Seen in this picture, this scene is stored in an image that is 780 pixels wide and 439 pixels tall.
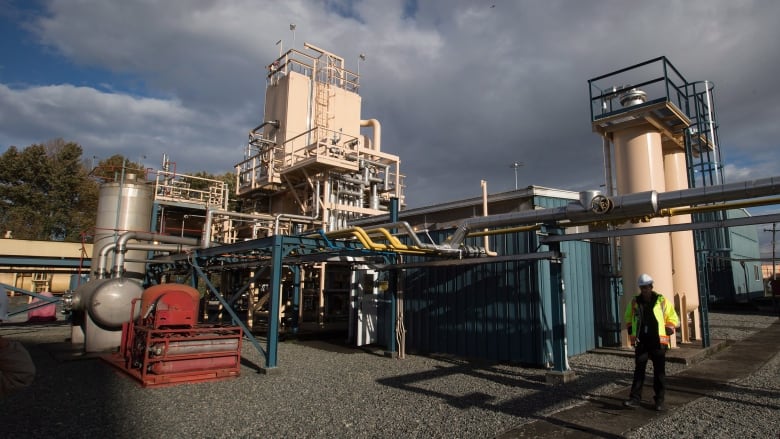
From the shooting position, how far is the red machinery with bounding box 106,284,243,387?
873 centimetres

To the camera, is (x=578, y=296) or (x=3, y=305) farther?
(x=578, y=296)

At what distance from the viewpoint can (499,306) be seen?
10961 mm

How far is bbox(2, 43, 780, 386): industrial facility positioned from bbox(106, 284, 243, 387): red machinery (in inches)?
1.2

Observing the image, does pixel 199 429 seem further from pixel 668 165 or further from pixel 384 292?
pixel 668 165

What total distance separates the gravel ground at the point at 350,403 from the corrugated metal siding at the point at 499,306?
634 millimetres

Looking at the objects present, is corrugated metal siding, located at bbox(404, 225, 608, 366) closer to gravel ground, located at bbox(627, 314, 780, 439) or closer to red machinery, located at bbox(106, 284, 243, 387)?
gravel ground, located at bbox(627, 314, 780, 439)

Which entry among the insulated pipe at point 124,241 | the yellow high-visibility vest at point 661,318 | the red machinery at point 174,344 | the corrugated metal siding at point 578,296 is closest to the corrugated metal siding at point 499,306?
the corrugated metal siding at point 578,296

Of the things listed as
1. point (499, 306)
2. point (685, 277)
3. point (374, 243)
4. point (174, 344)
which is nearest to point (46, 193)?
point (174, 344)

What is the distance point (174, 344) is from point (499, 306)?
7041mm

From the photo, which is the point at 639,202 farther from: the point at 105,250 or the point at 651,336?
the point at 105,250

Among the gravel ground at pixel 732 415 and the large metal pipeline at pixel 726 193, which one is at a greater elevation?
the large metal pipeline at pixel 726 193

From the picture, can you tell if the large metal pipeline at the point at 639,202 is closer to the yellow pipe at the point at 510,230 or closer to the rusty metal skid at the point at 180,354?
the yellow pipe at the point at 510,230

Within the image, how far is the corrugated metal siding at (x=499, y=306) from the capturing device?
10.4 metres

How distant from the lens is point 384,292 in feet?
45.4
